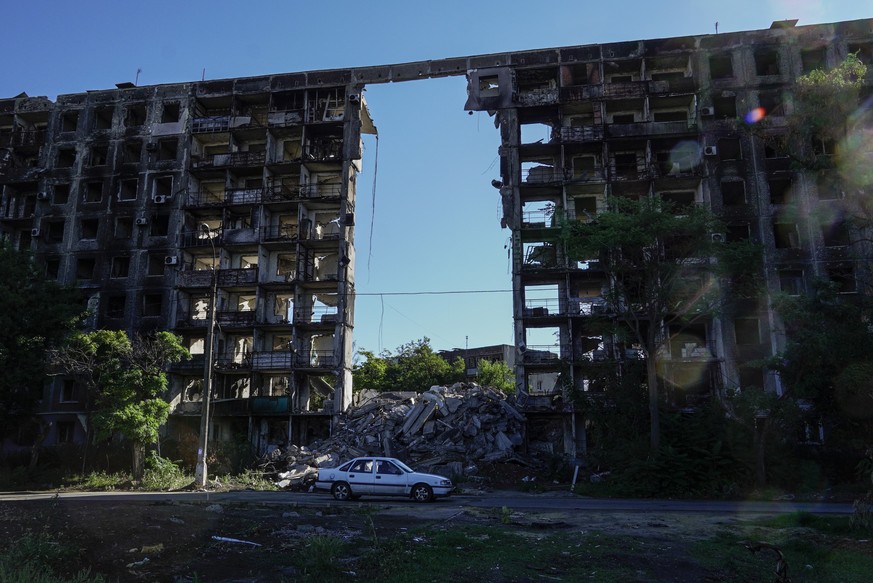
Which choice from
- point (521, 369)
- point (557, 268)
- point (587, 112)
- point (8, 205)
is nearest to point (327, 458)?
point (521, 369)

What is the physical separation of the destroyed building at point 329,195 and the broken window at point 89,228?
0.13 meters

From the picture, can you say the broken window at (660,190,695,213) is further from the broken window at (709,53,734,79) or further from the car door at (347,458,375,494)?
the car door at (347,458,375,494)

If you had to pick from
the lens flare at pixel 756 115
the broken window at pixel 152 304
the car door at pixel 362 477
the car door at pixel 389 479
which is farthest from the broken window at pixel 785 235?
the broken window at pixel 152 304

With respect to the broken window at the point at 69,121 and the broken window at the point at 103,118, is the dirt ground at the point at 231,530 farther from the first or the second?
the broken window at the point at 69,121

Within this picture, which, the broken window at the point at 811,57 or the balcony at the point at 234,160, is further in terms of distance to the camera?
the balcony at the point at 234,160

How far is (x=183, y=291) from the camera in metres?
43.6

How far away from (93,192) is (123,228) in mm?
4326

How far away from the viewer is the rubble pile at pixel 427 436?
30.5m

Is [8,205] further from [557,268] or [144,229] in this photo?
[557,268]

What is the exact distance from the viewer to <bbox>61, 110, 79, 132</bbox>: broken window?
4816cm

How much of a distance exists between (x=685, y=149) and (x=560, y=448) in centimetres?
1964

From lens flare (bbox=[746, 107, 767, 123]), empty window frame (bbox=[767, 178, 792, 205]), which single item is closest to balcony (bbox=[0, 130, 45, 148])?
lens flare (bbox=[746, 107, 767, 123])

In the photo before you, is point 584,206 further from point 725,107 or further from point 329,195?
point 329,195

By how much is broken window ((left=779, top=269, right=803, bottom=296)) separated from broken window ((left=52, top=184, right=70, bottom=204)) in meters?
47.2
